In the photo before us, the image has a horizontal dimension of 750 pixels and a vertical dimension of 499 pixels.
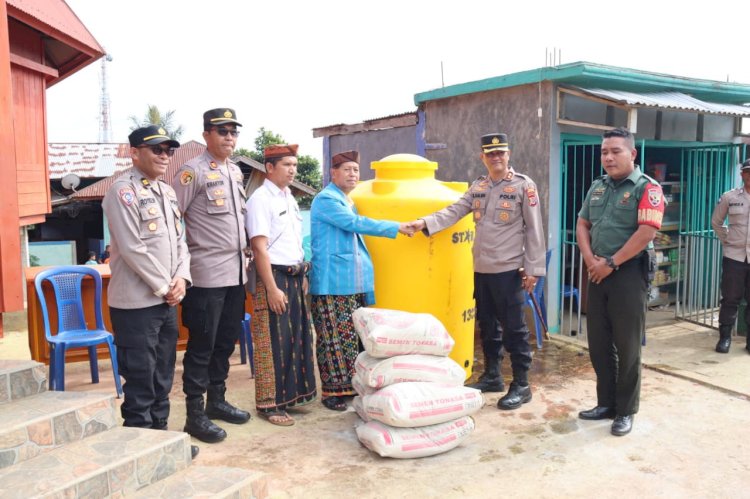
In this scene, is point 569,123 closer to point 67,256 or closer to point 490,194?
point 490,194

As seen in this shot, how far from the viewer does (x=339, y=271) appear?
4.00m

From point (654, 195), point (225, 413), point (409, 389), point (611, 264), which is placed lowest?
point (225, 413)

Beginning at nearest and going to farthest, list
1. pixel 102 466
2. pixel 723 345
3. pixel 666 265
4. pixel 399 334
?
pixel 102 466, pixel 399 334, pixel 723 345, pixel 666 265

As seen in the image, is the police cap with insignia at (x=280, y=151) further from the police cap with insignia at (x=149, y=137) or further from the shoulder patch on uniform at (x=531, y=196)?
the shoulder patch on uniform at (x=531, y=196)

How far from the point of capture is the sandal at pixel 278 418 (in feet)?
12.8

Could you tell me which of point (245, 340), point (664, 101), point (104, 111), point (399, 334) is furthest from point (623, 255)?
point (104, 111)

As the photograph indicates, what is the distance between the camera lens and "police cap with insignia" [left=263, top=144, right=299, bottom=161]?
12.5 ft

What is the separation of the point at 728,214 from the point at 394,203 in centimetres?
356

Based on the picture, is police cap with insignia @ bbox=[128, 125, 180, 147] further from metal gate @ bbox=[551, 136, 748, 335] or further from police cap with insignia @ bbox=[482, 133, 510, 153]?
metal gate @ bbox=[551, 136, 748, 335]

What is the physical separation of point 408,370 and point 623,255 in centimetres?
139

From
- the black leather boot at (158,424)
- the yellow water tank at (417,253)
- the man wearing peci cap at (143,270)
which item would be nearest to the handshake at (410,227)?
the yellow water tank at (417,253)

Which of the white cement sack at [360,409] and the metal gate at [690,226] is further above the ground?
the metal gate at [690,226]

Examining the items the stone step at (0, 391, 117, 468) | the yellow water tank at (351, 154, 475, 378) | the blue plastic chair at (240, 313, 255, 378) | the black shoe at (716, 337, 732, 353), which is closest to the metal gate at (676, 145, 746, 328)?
the black shoe at (716, 337, 732, 353)

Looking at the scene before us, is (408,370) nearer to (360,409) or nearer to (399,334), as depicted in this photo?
(399,334)
